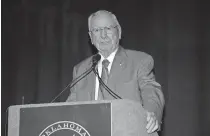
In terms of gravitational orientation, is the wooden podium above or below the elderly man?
below

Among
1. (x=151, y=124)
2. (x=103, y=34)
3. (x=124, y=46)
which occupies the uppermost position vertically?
(x=124, y=46)

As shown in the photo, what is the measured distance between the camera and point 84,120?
150 cm

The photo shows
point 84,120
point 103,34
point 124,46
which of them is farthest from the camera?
point 124,46

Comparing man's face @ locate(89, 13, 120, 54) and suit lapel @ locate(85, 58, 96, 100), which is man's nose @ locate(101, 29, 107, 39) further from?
suit lapel @ locate(85, 58, 96, 100)

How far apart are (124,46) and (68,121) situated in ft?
6.57

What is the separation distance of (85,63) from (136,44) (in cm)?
113

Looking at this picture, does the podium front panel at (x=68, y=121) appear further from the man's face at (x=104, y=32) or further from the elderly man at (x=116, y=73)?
the man's face at (x=104, y=32)

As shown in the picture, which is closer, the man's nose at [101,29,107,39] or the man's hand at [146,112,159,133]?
the man's hand at [146,112,159,133]

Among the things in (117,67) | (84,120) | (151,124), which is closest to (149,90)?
(117,67)

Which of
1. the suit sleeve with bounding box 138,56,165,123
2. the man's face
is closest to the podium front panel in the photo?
the suit sleeve with bounding box 138,56,165,123

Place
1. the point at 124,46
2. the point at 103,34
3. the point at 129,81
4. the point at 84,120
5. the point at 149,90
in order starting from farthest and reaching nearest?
the point at 124,46
the point at 103,34
the point at 129,81
the point at 149,90
the point at 84,120

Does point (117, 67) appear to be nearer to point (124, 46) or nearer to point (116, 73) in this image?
point (116, 73)

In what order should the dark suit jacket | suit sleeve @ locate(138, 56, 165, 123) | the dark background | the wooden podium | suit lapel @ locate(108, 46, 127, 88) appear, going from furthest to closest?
1. the dark background
2. suit lapel @ locate(108, 46, 127, 88)
3. the dark suit jacket
4. suit sleeve @ locate(138, 56, 165, 123)
5. the wooden podium

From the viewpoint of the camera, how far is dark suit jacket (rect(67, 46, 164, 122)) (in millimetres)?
1986
